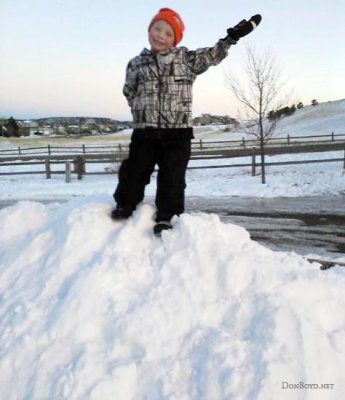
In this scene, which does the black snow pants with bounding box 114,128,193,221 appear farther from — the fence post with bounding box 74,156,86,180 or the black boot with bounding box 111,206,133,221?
the fence post with bounding box 74,156,86,180

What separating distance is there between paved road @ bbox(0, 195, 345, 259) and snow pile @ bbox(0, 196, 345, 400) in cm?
200

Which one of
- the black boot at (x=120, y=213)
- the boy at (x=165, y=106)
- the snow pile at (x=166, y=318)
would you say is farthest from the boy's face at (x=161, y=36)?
the snow pile at (x=166, y=318)

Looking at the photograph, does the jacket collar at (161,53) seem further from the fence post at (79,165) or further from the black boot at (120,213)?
the fence post at (79,165)

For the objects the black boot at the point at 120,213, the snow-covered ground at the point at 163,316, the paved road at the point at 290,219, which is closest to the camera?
the snow-covered ground at the point at 163,316

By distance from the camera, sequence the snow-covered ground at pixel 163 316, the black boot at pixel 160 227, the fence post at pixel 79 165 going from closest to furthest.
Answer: the snow-covered ground at pixel 163 316
the black boot at pixel 160 227
the fence post at pixel 79 165

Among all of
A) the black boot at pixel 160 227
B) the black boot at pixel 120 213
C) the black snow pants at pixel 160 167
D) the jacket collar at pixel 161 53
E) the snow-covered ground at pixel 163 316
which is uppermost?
the jacket collar at pixel 161 53

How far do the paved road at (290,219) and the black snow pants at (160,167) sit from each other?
1.32 metres

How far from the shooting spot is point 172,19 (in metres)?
3.49

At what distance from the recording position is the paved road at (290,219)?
6470 mm

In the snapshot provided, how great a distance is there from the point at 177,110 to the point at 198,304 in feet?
5.22

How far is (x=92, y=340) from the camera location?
2.46 metres

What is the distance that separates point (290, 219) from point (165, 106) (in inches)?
218

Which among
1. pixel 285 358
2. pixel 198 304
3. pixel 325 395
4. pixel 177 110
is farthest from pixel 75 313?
pixel 177 110

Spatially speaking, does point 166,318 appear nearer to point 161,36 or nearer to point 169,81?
point 169,81
